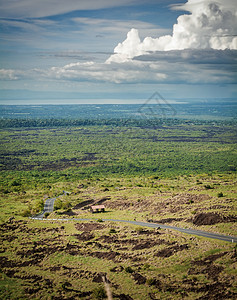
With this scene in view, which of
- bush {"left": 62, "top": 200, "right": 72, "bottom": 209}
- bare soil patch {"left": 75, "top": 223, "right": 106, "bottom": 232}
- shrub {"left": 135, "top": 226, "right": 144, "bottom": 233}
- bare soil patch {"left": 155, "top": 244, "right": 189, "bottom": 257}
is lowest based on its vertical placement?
bush {"left": 62, "top": 200, "right": 72, "bottom": 209}

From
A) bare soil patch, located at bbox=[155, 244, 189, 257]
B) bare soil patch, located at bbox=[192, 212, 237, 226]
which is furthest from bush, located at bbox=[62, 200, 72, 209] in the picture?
bare soil patch, located at bbox=[155, 244, 189, 257]

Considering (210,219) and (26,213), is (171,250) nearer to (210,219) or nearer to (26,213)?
(210,219)

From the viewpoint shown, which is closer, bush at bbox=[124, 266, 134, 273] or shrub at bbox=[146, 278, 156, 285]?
shrub at bbox=[146, 278, 156, 285]

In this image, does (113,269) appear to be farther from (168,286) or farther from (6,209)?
(6,209)

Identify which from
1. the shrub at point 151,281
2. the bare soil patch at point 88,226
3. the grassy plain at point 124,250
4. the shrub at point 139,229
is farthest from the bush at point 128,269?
the bare soil patch at point 88,226

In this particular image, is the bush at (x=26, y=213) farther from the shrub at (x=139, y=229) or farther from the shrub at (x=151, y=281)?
the shrub at (x=151, y=281)

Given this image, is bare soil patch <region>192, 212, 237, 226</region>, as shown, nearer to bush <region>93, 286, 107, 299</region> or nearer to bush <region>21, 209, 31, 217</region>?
bush <region>93, 286, 107, 299</region>

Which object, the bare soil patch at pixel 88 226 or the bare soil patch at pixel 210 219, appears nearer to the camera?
the bare soil patch at pixel 210 219

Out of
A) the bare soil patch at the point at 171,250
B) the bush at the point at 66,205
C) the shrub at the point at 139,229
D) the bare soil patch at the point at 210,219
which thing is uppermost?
the bare soil patch at the point at 210,219

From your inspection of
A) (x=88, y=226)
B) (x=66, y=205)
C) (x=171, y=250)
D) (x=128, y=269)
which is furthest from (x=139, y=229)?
(x=66, y=205)

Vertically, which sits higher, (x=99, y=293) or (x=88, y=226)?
(x=99, y=293)

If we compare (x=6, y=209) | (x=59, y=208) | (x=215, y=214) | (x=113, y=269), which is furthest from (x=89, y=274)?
(x=6, y=209)
